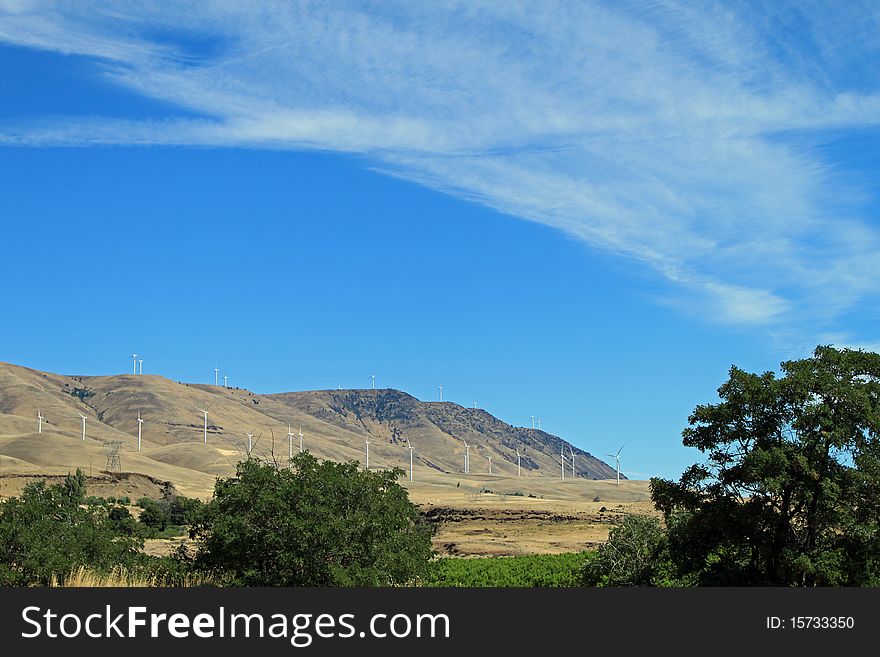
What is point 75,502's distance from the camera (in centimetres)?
2928

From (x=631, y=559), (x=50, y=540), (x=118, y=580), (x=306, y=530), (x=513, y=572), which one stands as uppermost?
(x=306, y=530)

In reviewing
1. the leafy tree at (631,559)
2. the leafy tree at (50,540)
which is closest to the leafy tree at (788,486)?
the leafy tree at (631,559)

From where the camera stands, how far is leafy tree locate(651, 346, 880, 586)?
24.6m

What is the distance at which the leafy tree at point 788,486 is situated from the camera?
80.6 feet

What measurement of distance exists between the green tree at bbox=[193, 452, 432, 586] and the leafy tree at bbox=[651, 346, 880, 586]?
7.59 meters

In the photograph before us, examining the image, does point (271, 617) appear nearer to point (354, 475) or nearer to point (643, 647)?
point (643, 647)

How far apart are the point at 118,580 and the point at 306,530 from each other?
455cm

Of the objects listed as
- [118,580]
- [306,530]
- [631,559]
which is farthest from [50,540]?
[631,559]

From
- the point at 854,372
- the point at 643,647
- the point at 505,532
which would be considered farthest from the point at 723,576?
the point at 505,532

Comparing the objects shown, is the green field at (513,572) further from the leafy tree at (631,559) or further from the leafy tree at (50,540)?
the leafy tree at (50,540)

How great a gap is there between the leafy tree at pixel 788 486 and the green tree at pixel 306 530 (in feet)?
24.9

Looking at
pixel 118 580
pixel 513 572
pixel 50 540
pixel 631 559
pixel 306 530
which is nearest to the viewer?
pixel 118 580

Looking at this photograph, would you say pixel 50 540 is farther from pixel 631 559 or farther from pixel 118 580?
pixel 631 559

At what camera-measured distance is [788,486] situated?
25.0 meters
